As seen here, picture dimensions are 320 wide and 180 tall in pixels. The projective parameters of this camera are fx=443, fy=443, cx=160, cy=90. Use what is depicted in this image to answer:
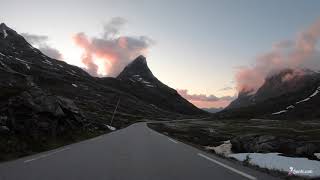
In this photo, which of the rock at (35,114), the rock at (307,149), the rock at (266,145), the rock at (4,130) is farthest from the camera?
the rock at (266,145)

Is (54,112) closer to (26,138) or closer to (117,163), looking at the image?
(26,138)

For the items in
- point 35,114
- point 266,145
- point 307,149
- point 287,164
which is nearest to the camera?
point 287,164

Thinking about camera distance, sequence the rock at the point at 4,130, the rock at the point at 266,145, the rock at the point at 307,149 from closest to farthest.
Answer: the rock at the point at 4,130 → the rock at the point at 307,149 → the rock at the point at 266,145

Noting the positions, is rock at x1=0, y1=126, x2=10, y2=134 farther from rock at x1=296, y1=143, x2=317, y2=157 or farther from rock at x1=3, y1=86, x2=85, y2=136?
rock at x1=296, y1=143, x2=317, y2=157

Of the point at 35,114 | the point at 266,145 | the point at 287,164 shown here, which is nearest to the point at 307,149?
the point at 266,145

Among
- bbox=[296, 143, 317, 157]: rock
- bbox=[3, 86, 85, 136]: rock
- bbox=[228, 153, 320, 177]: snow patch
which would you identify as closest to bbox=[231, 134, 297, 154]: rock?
bbox=[296, 143, 317, 157]: rock

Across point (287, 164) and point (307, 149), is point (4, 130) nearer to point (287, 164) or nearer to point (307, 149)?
point (287, 164)

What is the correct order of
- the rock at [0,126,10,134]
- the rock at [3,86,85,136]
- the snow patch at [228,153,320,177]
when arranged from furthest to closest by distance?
the rock at [3,86,85,136], the rock at [0,126,10,134], the snow patch at [228,153,320,177]

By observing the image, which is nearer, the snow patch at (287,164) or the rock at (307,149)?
the snow patch at (287,164)

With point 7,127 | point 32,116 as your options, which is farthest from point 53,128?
point 7,127

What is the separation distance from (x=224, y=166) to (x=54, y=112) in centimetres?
2249

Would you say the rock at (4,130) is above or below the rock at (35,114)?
below

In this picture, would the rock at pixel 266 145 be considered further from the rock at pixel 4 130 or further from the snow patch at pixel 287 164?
the rock at pixel 4 130

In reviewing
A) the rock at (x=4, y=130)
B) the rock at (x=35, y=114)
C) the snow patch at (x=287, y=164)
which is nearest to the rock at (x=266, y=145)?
the snow patch at (x=287, y=164)
